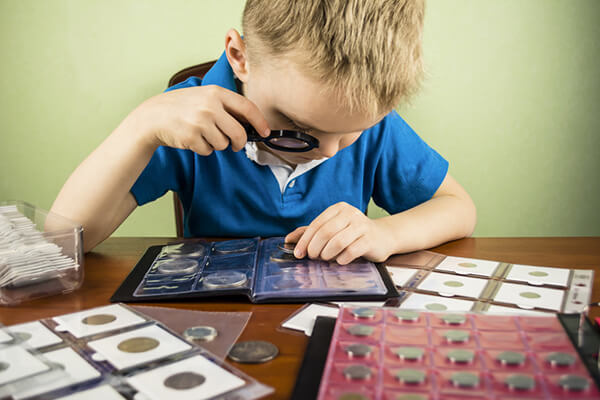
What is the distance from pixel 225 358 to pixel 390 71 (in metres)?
0.40

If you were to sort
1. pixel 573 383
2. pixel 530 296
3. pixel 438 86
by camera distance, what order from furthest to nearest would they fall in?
pixel 438 86, pixel 530 296, pixel 573 383

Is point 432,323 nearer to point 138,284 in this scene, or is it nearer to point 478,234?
point 138,284

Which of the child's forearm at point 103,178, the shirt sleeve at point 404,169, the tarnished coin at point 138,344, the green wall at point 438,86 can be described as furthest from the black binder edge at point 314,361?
the green wall at point 438,86

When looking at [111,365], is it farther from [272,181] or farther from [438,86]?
[438,86]

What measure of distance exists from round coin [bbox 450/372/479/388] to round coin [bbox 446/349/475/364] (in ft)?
0.05

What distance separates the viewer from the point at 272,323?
1.41 ft

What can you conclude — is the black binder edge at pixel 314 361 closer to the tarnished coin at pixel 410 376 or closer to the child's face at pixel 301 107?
the tarnished coin at pixel 410 376

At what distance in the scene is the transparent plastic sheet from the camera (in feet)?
1.26

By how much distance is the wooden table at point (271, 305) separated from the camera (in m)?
0.36

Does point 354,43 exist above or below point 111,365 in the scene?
above

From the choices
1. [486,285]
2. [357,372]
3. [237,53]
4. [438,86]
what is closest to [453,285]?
[486,285]

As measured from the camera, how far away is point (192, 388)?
0.30 m

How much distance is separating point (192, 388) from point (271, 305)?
0.18m

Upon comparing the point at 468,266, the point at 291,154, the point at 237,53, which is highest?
the point at 237,53
